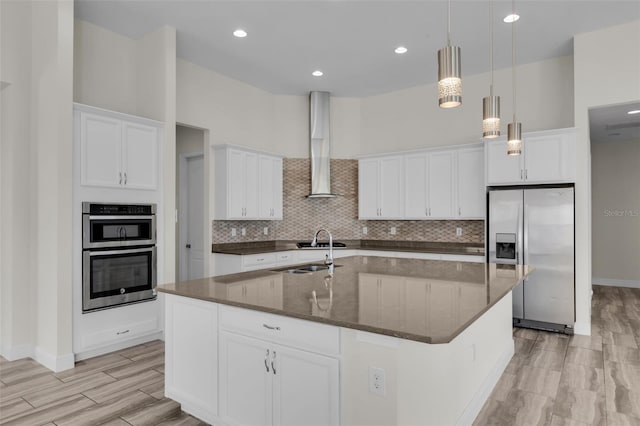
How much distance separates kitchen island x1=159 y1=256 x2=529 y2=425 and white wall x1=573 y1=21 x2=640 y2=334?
2121mm

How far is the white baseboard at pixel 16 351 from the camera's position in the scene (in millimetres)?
3787

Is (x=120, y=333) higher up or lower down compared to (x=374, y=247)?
lower down

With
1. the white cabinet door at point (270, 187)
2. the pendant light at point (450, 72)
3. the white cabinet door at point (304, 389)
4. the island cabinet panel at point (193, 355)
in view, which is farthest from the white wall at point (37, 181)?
the pendant light at point (450, 72)

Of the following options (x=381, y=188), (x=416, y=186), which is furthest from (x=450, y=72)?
(x=381, y=188)

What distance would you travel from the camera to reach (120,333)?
4059 mm

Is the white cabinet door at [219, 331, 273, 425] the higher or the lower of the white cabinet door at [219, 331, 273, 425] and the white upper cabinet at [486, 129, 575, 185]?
the lower

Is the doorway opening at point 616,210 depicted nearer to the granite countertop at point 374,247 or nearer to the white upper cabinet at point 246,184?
the granite countertop at point 374,247

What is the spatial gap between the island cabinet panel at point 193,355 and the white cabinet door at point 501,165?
13.0 feet

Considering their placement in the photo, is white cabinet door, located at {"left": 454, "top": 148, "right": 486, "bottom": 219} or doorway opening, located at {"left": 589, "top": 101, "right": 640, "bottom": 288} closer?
white cabinet door, located at {"left": 454, "top": 148, "right": 486, "bottom": 219}

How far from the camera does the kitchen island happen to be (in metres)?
1.82

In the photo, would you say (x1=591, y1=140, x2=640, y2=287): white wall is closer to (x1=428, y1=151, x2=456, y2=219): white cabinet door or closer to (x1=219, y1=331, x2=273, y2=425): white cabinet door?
(x1=428, y1=151, x2=456, y2=219): white cabinet door

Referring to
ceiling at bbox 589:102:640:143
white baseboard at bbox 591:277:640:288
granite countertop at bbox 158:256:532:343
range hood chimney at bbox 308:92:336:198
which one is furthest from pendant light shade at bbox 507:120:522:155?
white baseboard at bbox 591:277:640:288

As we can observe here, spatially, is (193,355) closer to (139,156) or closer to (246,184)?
(139,156)

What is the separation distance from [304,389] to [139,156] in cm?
317
